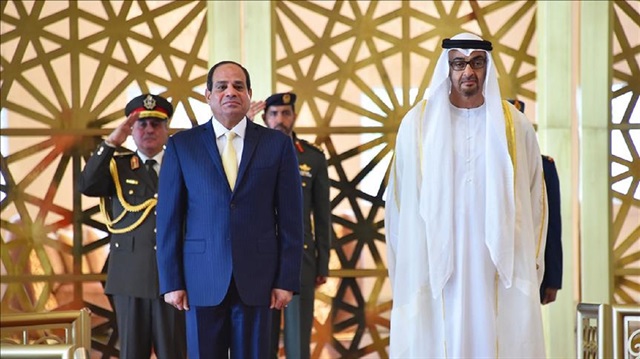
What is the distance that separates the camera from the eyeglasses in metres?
4.34

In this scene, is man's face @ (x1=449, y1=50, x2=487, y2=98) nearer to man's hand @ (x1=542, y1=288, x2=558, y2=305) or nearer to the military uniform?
man's hand @ (x1=542, y1=288, x2=558, y2=305)

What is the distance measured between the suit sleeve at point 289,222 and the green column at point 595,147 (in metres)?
3.00

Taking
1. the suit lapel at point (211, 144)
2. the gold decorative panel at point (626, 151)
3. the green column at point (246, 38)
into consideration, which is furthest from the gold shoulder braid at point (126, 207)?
the gold decorative panel at point (626, 151)

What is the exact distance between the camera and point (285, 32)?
22.3 feet

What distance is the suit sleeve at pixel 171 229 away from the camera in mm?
4203

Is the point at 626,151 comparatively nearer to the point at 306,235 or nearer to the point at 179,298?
the point at 306,235

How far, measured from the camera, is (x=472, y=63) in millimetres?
4348

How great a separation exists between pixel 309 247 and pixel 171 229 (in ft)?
5.36

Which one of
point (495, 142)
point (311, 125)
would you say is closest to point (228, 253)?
point (495, 142)

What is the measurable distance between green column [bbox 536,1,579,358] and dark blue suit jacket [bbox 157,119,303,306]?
115 inches

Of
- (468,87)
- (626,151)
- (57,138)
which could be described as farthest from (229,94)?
(626,151)

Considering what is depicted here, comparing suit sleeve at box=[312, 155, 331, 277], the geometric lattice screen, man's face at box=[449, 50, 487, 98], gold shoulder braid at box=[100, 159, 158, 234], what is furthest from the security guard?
man's face at box=[449, 50, 487, 98]

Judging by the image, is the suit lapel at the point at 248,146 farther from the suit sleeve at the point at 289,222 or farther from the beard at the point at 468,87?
the beard at the point at 468,87

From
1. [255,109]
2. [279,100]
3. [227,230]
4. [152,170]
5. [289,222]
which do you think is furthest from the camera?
[279,100]
